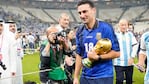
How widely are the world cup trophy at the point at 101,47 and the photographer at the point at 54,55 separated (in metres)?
1.10

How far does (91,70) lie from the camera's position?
4285mm

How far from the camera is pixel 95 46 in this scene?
4039 millimetres

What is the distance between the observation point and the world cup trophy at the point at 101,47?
399 cm

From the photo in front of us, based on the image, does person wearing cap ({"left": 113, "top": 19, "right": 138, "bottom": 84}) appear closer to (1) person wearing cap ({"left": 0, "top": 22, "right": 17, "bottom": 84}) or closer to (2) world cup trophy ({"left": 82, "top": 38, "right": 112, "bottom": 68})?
(1) person wearing cap ({"left": 0, "top": 22, "right": 17, "bottom": 84})

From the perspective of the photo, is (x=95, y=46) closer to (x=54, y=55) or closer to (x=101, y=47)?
(x=101, y=47)

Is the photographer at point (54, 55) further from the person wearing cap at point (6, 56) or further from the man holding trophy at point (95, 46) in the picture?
the person wearing cap at point (6, 56)

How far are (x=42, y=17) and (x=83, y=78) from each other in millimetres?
51188

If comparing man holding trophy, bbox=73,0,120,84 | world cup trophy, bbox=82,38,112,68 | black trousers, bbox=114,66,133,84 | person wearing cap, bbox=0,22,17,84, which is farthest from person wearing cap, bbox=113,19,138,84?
world cup trophy, bbox=82,38,112,68

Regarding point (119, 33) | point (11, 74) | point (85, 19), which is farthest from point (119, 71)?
point (85, 19)

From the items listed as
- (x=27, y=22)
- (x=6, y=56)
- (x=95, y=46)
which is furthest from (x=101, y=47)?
(x=27, y=22)

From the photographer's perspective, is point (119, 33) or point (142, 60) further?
point (119, 33)

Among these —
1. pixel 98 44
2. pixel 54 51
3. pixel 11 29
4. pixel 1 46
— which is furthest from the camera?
pixel 11 29

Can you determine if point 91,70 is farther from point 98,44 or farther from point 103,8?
point 103,8

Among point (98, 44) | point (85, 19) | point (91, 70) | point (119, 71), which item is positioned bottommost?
point (119, 71)
